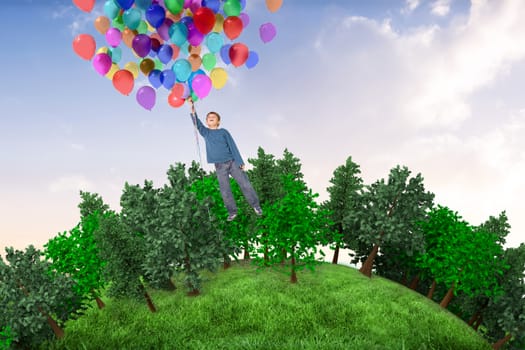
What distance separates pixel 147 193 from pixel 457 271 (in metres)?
16.5

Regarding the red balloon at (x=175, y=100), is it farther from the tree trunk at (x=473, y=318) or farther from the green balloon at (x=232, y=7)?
the tree trunk at (x=473, y=318)

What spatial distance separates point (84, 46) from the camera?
1384 cm

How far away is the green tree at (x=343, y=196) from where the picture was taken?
2767 cm

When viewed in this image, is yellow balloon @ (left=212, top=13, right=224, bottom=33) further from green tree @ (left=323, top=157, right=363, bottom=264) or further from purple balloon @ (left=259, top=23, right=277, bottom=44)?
green tree @ (left=323, top=157, right=363, bottom=264)

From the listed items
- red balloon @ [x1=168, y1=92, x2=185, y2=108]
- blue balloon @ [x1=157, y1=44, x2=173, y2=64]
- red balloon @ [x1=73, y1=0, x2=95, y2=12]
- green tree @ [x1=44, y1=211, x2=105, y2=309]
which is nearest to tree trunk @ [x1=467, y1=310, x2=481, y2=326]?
green tree @ [x1=44, y1=211, x2=105, y2=309]

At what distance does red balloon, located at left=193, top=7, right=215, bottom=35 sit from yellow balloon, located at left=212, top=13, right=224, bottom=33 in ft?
1.99

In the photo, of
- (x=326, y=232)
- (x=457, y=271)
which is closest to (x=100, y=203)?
(x=326, y=232)

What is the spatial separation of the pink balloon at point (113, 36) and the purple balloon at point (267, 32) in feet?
14.5

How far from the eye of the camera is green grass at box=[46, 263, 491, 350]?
16.4 m

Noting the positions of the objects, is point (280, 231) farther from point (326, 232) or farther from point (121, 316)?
point (121, 316)

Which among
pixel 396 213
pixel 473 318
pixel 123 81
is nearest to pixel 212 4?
pixel 123 81

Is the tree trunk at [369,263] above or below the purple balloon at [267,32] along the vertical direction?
below

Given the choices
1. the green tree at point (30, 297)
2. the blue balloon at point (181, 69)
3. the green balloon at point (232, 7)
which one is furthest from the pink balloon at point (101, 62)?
the green tree at point (30, 297)

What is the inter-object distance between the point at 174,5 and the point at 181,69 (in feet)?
6.02
